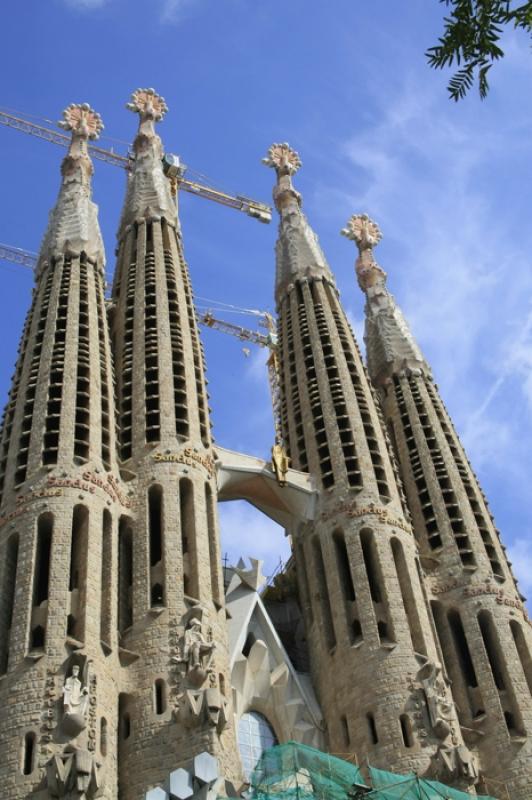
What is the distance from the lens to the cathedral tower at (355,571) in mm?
32250

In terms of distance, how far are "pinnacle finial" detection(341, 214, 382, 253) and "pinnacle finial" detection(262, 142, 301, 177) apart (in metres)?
4.54

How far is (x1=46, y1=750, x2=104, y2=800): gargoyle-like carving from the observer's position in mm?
24875

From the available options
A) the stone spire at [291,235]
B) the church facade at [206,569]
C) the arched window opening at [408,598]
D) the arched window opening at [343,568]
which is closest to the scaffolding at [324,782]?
the church facade at [206,569]

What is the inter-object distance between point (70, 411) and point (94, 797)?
1342 centimetres

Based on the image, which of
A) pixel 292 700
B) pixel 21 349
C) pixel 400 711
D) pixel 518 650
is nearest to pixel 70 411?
pixel 21 349

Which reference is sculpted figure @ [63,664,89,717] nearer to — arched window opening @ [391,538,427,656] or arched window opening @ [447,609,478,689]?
arched window opening @ [391,538,427,656]

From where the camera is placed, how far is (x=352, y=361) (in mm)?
45906

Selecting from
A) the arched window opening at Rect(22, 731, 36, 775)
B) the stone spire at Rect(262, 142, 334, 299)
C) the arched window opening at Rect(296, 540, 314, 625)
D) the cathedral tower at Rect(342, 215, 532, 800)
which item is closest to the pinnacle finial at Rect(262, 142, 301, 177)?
the stone spire at Rect(262, 142, 334, 299)

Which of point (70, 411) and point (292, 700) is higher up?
point (70, 411)

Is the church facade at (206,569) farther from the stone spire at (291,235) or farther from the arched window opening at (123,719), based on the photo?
the stone spire at (291,235)

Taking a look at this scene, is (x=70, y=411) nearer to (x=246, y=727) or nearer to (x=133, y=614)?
(x=133, y=614)

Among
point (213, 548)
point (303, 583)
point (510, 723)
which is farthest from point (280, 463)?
point (510, 723)

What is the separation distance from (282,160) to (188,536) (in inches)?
1259

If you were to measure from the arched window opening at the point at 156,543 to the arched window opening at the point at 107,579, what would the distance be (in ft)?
5.33
